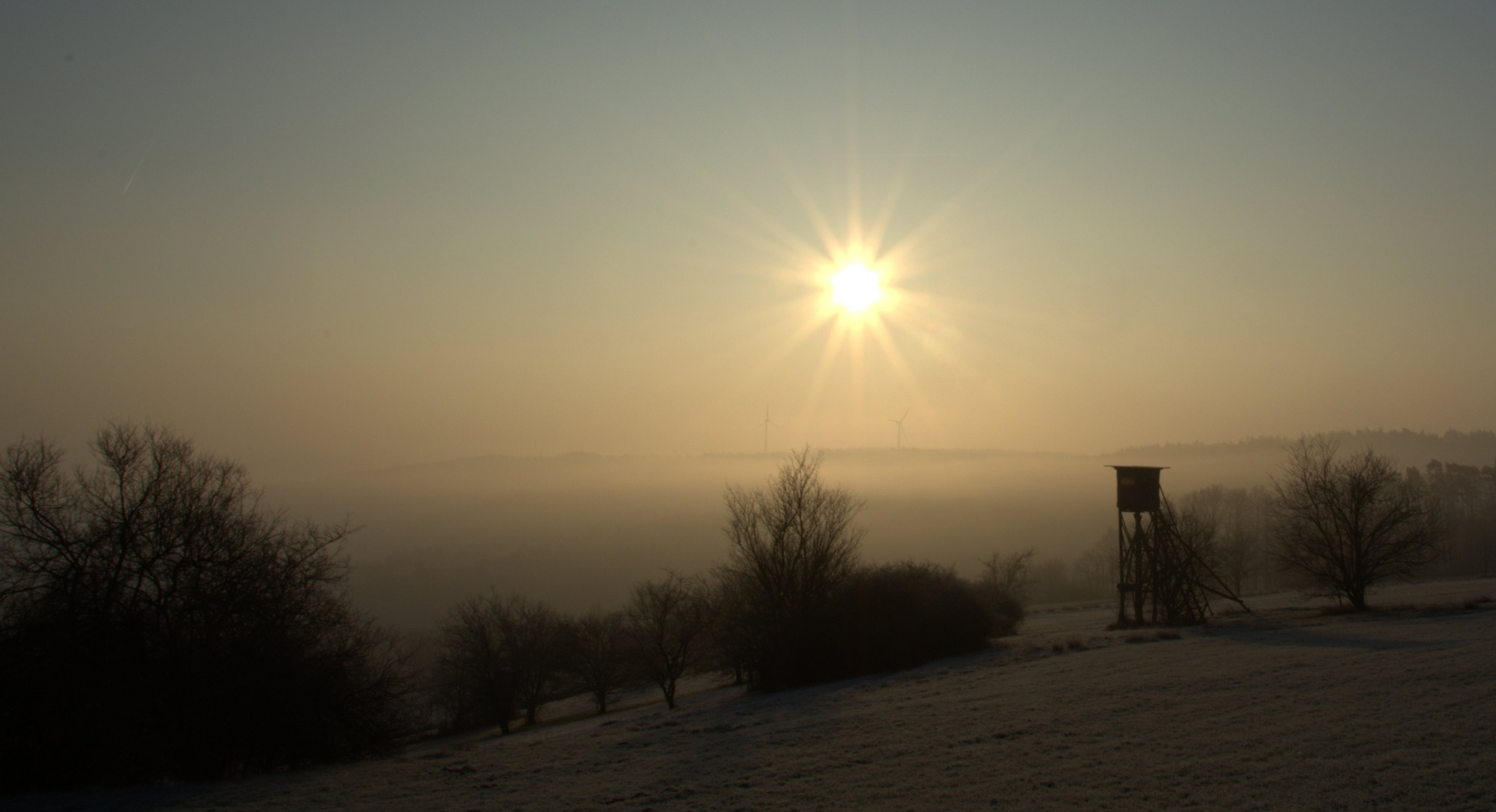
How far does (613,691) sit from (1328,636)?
43.6m

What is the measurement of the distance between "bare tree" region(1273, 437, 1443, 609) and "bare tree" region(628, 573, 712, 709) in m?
29.5

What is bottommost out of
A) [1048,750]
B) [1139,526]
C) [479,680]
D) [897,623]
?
[479,680]

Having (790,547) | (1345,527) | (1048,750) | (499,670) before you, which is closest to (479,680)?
(499,670)

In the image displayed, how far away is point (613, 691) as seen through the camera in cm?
5662

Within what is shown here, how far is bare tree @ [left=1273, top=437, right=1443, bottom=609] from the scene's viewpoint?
122 ft

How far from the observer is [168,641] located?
2012 cm

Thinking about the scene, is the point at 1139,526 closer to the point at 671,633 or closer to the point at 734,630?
the point at 734,630

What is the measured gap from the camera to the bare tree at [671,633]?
136ft

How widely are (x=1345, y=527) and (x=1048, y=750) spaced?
33.0 m

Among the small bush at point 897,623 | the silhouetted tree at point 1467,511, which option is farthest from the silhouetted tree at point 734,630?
the silhouetted tree at point 1467,511

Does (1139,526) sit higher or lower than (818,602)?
higher

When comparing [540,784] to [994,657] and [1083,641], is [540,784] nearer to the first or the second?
[994,657]

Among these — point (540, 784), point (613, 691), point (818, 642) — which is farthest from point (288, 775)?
point (613, 691)

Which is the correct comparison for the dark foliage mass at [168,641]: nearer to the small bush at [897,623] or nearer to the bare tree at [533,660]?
the small bush at [897,623]
